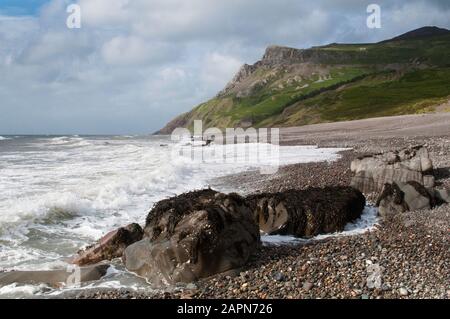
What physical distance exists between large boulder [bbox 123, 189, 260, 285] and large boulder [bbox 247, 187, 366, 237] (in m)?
1.71

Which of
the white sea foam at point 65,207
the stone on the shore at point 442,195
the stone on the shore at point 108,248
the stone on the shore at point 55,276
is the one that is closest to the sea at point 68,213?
the white sea foam at point 65,207

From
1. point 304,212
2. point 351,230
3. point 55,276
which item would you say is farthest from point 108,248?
point 351,230

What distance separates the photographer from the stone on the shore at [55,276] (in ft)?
31.3

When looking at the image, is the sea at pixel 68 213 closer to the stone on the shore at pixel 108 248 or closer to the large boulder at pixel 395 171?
the stone on the shore at pixel 108 248

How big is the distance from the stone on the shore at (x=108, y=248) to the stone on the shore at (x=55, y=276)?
80 centimetres

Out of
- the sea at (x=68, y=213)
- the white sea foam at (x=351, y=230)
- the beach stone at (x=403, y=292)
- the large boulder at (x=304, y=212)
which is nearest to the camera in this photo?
the beach stone at (x=403, y=292)

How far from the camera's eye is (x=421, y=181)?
54.3 feet

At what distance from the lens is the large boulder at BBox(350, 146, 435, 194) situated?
16.8m

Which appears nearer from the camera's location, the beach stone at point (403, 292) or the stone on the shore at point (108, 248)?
the beach stone at point (403, 292)

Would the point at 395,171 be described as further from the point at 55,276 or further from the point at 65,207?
the point at 55,276

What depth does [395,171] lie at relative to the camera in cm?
1706

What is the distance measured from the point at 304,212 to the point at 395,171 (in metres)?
6.17
